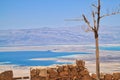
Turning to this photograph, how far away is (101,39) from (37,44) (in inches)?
737

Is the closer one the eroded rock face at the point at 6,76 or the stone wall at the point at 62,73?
the eroded rock face at the point at 6,76

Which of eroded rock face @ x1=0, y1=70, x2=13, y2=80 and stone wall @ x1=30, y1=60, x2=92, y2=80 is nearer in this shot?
eroded rock face @ x1=0, y1=70, x2=13, y2=80

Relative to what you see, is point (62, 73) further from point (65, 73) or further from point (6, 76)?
point (6, 76)

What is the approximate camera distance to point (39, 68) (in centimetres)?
1894

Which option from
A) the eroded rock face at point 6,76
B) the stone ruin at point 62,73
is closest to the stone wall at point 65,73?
the stone ruin at point 62,73

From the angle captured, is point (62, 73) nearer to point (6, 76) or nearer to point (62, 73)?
point (62, 73)

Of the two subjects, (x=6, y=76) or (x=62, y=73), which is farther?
(x=62, y=73)

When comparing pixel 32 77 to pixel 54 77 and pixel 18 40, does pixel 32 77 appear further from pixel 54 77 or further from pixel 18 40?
pixel 18 40

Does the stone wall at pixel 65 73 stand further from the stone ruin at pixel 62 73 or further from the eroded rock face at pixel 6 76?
the eroded rock face at pixel 6 76

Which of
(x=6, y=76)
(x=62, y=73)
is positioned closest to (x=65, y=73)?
(x=62, y=73)

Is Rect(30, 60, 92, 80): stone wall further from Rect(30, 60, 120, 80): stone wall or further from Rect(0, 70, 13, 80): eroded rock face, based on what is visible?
Rect(0, 70, 13, 80): eroded rock face

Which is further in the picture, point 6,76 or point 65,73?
point 65,73

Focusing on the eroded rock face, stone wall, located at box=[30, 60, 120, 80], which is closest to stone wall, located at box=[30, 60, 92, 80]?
stone wall, located at box=[30, 60, 120, 80]

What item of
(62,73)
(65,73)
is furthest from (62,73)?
(65,73)
